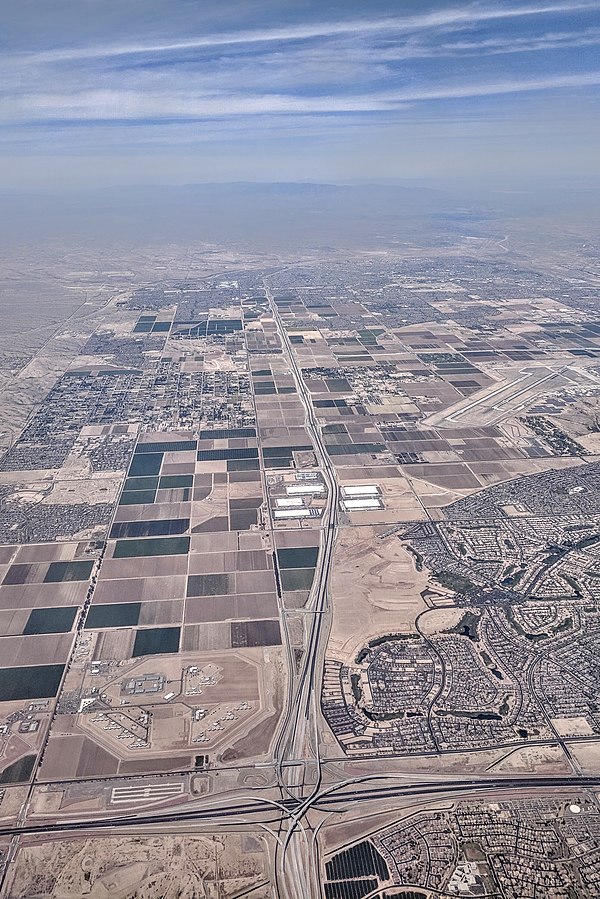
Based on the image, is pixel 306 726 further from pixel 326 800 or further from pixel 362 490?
pixel 362 490

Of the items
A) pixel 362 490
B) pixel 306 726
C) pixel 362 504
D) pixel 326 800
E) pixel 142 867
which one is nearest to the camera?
pixel 142 867

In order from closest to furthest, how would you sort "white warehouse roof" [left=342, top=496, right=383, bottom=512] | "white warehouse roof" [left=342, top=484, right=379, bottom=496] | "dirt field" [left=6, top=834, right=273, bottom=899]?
1. "dirt field" [left=6, top=834, right=273, bottom=899]
2. "white warehouse roof" [left=342, top=496, right=383, bottom=512]
3. "white warehouse roof" [left=342, top=484, right=379, bottom=496]

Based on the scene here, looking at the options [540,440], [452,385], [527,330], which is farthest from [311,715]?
[527,330]

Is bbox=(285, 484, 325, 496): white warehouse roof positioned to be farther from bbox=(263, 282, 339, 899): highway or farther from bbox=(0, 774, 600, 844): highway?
bbox=(0, 774, 600, 844): highway

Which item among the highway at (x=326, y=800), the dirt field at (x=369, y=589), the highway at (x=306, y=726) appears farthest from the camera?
the dirt field at (x=369, y=589)

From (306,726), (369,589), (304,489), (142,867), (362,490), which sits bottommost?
(142,867)

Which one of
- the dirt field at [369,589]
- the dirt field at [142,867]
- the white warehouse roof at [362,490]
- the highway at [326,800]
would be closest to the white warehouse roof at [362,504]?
the white warehouse roof at [362,490]

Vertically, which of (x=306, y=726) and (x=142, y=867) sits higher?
(x=306, y=726)

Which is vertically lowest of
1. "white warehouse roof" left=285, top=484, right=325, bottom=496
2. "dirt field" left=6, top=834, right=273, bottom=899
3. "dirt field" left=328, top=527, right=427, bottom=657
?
"dirt field" left=6, top=834, right=273, bottom=899

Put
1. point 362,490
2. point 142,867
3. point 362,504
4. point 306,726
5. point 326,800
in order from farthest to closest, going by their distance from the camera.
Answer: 1. point 362,490
2. point 362,504
3. point 306,726
4. point 326,800
5. point 142,867

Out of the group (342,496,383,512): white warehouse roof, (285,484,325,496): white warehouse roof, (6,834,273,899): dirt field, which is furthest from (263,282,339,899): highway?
(285,484,325,496): white warehouse roof

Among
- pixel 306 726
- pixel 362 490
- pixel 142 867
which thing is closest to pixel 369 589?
pixel 306 726

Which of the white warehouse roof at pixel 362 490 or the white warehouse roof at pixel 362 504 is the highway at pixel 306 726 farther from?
the white warehouse roof at pixel 362 490
